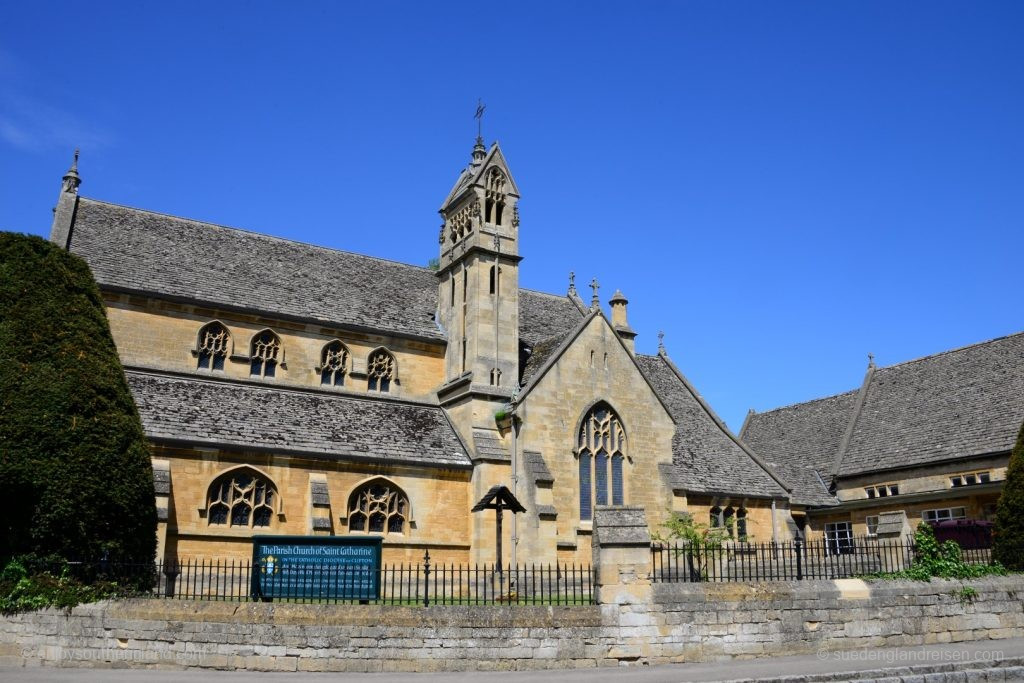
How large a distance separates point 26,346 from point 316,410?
10502 millimetres

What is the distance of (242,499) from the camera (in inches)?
965

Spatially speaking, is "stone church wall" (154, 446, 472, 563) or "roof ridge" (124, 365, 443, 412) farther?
"roof ridge" (124, 365, 443, 412)

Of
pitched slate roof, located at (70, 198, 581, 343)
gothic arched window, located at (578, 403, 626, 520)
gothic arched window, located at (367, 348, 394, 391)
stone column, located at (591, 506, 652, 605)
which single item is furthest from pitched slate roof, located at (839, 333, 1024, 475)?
stone column, located at (591, 506, 652, 605)

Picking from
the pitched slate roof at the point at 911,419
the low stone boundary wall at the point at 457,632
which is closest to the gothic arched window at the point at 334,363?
the low stone boundary wall at the point at 457,632

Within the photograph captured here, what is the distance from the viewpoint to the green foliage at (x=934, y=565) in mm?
18881

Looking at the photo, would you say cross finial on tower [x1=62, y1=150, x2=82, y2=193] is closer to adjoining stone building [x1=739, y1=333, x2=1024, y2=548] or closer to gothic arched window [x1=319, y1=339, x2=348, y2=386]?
gothic arched window [x1=319, y1=339, x2=348, y2=386]

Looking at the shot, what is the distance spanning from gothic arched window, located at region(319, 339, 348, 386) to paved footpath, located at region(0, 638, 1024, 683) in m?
15.6

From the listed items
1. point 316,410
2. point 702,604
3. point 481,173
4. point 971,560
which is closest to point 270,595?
point 702,604

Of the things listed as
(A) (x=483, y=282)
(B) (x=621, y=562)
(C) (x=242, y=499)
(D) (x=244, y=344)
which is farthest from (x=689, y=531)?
(D) (x=244, y=344)

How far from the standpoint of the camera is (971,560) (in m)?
21.2

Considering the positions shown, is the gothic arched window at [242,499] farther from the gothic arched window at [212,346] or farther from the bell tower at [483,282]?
the bell tower at [483,282]

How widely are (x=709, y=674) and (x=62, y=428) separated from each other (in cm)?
1360

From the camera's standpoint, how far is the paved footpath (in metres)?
14.5

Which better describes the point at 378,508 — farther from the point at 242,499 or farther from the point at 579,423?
the point at 579,423
